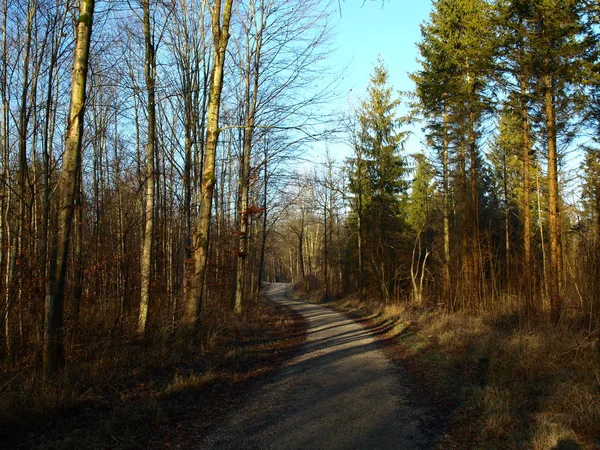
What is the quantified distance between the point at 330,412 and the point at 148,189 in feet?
21.9

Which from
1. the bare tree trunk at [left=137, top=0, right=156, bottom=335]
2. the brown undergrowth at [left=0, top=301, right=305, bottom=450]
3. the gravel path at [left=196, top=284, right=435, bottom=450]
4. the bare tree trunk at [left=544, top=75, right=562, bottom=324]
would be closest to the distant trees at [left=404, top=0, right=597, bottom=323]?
the bare tree trunk at [left=544, top=75, right=562, bottom=324]

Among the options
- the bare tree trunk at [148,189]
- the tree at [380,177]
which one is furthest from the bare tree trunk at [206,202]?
the tree at [380,177]

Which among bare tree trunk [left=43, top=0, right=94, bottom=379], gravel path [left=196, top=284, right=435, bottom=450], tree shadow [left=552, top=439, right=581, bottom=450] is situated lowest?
gravel path [left=196, top=284, right=435, bottom=450]

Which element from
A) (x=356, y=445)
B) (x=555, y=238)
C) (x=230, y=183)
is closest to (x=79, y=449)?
(x=356, y=445)

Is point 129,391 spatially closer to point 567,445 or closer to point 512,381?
point 567,445

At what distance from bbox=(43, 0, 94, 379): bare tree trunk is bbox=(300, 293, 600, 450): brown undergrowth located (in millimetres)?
5140

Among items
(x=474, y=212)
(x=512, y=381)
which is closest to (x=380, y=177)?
(x=474, y=212)

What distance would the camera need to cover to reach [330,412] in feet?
18.6

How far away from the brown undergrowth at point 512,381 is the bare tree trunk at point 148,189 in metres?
5.94

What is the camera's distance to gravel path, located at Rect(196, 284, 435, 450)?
4.66 metres

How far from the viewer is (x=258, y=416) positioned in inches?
218

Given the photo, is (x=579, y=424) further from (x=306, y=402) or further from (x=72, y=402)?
(x=72, y=402)

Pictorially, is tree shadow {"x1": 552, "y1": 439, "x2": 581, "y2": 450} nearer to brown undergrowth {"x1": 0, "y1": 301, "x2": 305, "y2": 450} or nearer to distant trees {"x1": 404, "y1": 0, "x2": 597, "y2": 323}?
brown undergrowth {"x1": 0, "y1": 301, "x2": 305, "y2": 450}

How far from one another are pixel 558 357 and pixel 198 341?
7.05 meters
